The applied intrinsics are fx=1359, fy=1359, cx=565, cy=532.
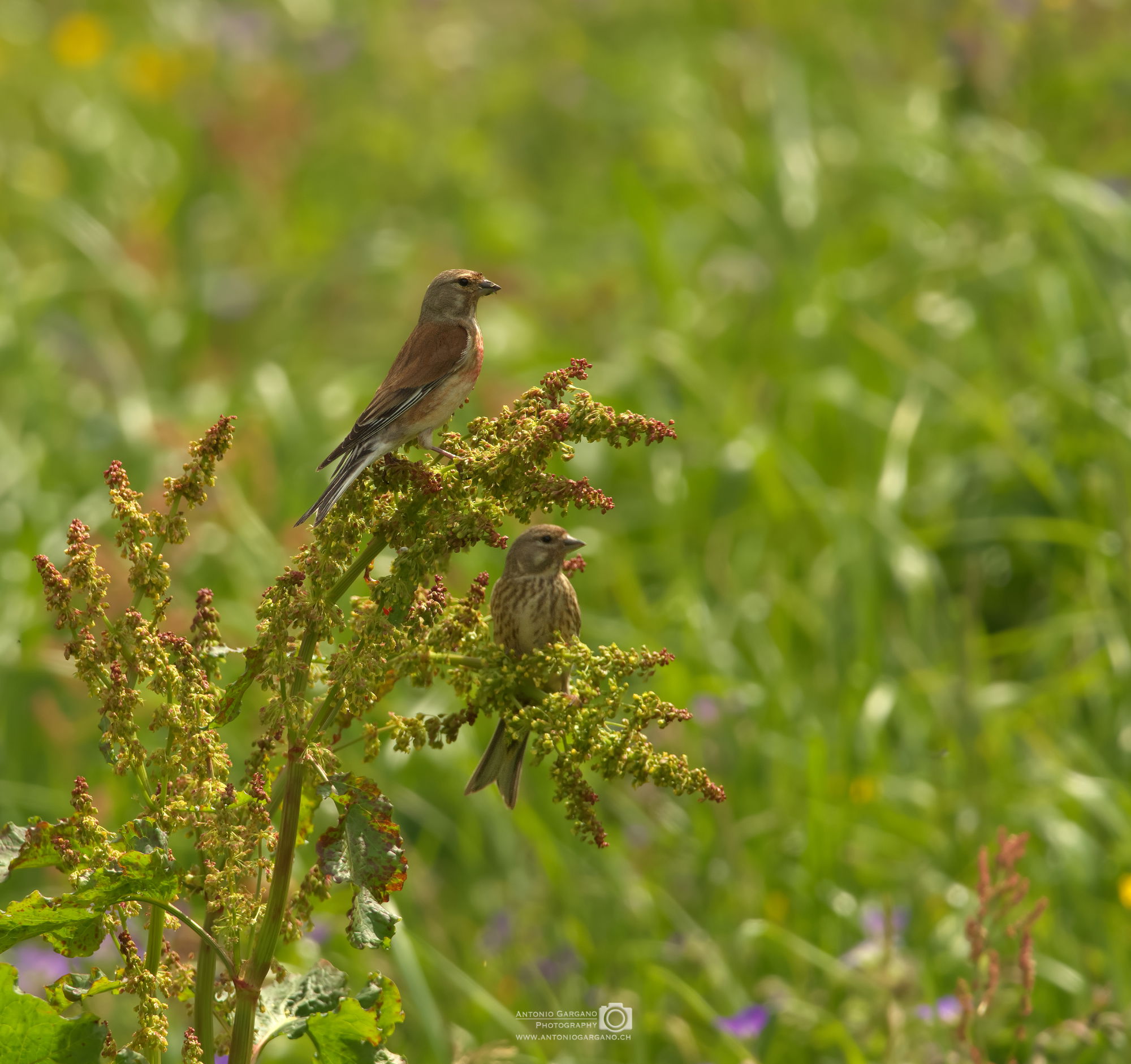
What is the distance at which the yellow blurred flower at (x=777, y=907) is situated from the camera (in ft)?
12.8

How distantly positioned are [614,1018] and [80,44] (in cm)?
913

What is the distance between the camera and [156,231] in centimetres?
790

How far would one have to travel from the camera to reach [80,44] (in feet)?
33.0

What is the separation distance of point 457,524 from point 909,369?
13.3 feet

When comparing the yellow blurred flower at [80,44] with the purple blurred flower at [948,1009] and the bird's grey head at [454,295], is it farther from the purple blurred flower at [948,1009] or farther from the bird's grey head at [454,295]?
the purple blurred flower at [948,1009]

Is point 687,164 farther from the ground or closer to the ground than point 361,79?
closer to the ground

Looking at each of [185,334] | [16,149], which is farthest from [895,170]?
[16,149]

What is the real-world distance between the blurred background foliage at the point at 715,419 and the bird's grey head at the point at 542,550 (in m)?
0.92

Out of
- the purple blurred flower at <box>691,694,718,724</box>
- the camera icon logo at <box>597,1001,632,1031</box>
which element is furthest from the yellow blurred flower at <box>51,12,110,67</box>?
the camera icon logo at <box>597,1001,632,1031</box>

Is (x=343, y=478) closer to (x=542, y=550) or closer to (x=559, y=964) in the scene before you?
(x=542, y=550)

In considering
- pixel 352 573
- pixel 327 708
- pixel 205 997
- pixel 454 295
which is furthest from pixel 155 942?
pixel 454 295

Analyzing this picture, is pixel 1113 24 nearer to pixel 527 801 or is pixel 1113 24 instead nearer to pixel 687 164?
pixel 687 164

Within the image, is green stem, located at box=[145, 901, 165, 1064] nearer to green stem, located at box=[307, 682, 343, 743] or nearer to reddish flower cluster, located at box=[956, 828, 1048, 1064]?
green stem, located at box=[307, 682, 343, 743]

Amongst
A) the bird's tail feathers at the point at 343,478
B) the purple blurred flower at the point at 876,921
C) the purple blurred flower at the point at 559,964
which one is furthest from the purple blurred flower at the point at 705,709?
the bird's tail feathers at the point at 343,478
